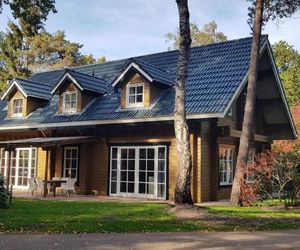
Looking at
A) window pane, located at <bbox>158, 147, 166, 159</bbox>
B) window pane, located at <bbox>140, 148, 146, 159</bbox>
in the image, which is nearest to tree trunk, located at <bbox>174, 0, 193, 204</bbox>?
window pane, located at <bbox>158, 147, 166, 159</bbox>

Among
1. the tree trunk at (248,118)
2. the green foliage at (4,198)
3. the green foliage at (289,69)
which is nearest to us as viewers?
the green foliage at (4,198)

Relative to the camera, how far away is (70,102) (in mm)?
21859

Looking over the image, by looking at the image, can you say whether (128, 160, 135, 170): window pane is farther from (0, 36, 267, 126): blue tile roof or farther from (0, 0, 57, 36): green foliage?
(0, 0, 57, 36): green foliage

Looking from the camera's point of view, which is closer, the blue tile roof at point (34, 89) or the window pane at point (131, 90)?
the window pane at point (131, 90)

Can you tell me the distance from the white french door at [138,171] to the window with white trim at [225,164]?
263 centimetres

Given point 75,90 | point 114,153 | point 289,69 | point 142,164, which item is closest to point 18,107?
point 75,90

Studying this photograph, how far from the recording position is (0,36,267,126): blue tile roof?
17.4 metres

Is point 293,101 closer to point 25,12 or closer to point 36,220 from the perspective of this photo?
point 25,12

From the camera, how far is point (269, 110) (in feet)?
73.6

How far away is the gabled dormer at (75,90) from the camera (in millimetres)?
21188

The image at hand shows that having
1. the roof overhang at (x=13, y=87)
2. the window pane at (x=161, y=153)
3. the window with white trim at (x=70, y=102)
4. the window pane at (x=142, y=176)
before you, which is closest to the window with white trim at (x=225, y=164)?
the window pane at (x=161, y=153)

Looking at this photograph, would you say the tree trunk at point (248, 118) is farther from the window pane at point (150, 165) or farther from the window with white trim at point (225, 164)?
the window pane at point (150, 165)

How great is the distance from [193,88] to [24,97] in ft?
32.4

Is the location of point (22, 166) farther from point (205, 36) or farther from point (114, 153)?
point (205, 36)
